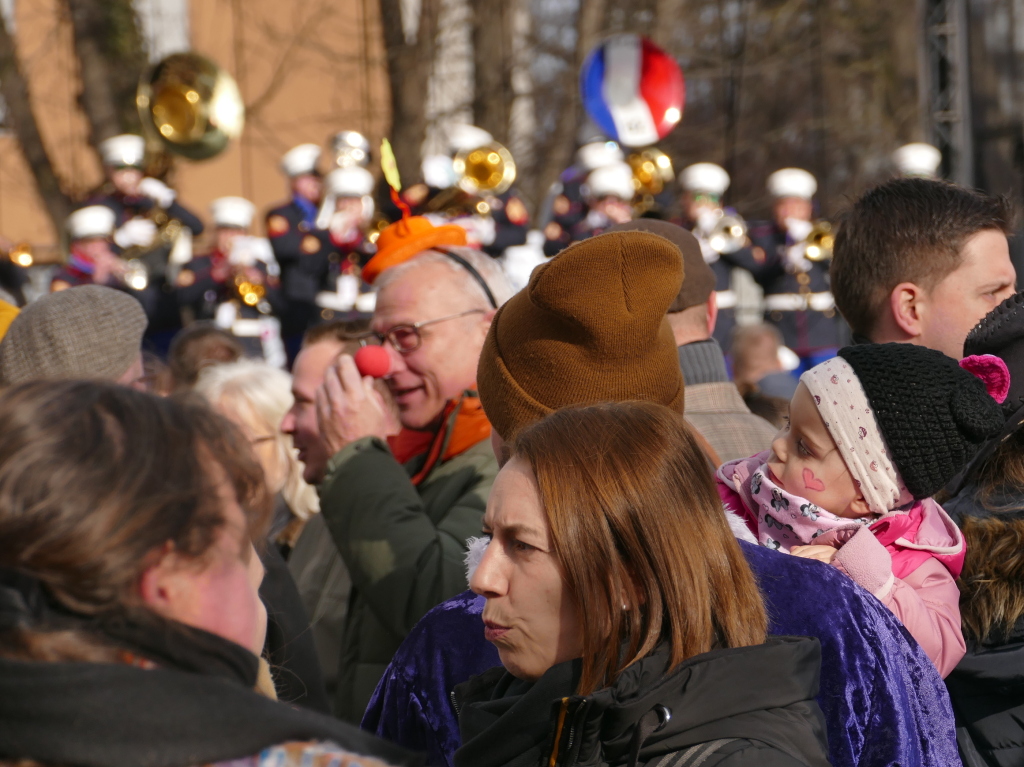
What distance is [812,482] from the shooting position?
84.0 inches

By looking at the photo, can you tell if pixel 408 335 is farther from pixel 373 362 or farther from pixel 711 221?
pixel 711 221

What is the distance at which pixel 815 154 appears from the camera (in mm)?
22219

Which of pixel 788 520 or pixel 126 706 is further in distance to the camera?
pixel 788 520

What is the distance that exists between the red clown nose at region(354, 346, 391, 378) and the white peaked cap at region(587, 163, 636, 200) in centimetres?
827

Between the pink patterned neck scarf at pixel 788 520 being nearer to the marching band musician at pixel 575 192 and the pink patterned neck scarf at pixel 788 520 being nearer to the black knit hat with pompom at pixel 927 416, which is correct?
the black knit hat with pompom at pixel 927 416

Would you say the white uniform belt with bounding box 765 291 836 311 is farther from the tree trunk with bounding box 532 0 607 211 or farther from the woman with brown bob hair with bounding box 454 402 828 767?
the woman with brown bob hair with bounding box 454 402 828 767

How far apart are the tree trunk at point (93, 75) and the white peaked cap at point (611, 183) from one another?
7.91 meters

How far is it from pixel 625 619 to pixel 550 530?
16 centimetres

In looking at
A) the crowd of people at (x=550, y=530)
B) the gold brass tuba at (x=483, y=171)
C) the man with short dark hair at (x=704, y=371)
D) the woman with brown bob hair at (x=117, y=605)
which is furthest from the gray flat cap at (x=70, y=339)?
the gold brass tuba at (x=483, y=171)

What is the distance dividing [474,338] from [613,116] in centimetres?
827

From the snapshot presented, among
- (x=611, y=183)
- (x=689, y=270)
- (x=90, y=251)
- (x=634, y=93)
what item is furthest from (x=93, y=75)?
(x=689, y=270)

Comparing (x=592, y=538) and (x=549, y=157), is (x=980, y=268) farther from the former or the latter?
(x=549, y=157)

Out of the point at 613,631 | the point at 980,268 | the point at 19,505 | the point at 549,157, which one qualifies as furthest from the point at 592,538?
the point at 549,157

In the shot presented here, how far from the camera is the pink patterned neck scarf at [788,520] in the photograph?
211cm
